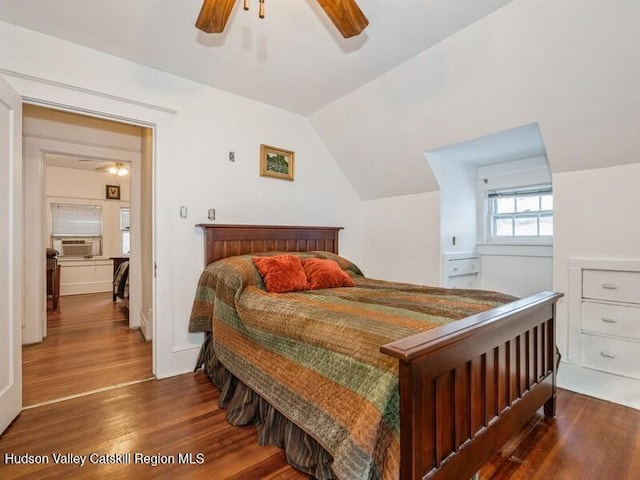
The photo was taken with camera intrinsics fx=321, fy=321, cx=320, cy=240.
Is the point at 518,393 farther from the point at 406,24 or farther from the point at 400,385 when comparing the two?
the point at 406,24

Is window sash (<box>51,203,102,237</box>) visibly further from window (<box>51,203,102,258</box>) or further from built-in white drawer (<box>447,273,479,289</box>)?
built-in white drawer (<box>447,273,479,289</box>)

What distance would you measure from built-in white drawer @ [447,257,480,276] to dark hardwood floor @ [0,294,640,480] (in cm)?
152

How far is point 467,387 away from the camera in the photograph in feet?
4.32

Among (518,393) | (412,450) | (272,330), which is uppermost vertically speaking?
(272,330)

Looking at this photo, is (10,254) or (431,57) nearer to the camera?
(10,254)

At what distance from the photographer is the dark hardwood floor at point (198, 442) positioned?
5.08 feet

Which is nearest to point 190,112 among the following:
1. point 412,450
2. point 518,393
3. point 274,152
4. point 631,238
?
point 274,152

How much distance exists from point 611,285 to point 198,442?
2.96 m

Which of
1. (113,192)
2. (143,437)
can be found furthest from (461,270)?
(113,192)

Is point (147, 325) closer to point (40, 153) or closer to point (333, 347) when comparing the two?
point (40, 153)

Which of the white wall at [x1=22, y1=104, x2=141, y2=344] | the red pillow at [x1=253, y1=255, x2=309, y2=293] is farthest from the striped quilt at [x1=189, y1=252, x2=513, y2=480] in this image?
the white wall at [x1=22, y1=104, x2=141, y2=344]

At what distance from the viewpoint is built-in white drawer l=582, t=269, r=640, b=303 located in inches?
88.9

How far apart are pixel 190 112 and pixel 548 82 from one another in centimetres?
274

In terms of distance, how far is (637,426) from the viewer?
1.96 m
